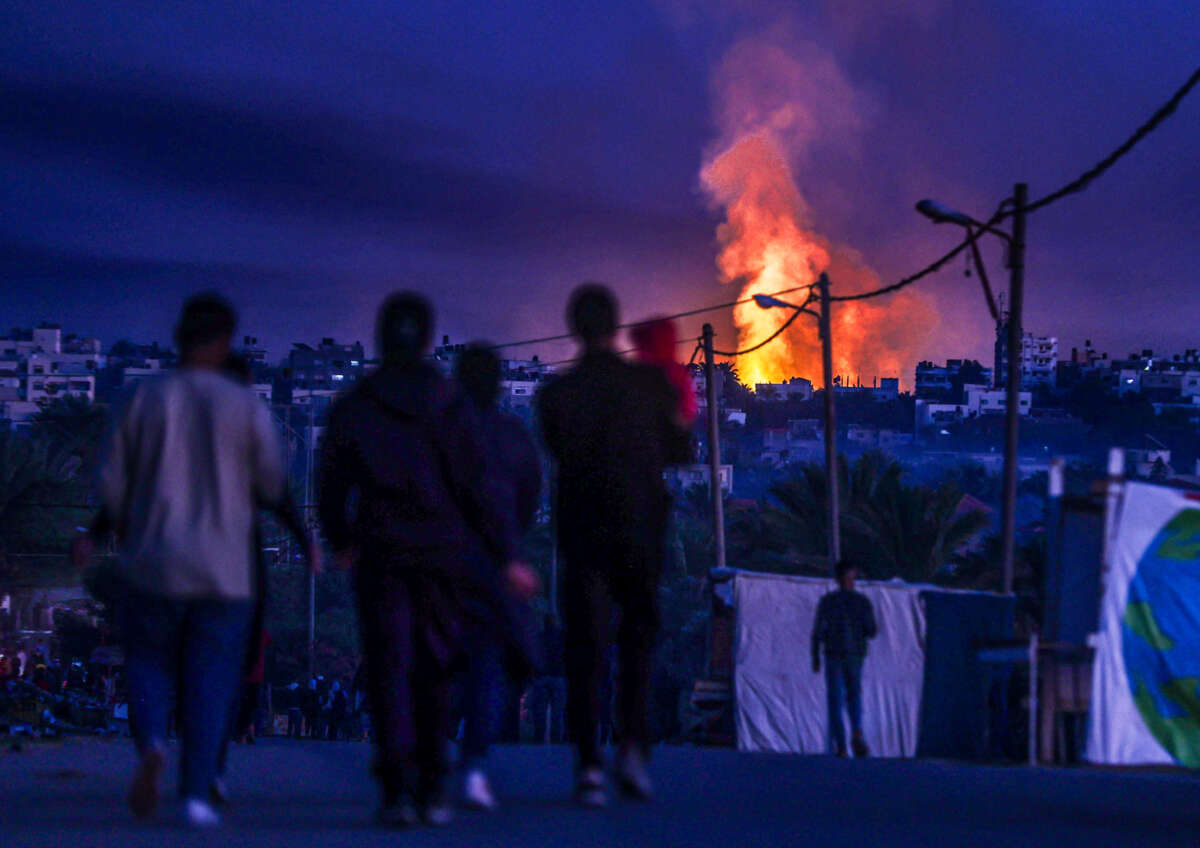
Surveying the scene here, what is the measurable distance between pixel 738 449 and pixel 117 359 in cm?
9108

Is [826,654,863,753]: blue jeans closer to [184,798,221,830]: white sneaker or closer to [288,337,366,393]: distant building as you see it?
[184,798,221,830]: white sneaker

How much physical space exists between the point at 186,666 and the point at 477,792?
1.20 meters

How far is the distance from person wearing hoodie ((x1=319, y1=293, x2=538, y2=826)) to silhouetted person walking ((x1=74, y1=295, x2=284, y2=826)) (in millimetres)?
305

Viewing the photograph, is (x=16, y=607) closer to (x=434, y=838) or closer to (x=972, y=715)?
(x=972, y=715)

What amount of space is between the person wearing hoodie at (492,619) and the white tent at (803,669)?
13412 millimetres

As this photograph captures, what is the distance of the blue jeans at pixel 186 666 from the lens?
5086 millimetres

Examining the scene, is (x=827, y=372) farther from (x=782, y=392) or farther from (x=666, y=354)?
(x=782, y=392)

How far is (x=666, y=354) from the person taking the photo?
20.5ft

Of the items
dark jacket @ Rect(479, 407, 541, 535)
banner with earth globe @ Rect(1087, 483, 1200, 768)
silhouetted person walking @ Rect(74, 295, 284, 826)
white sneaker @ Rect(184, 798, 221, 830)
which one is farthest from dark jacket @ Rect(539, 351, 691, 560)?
banner with earth globe @ Rect(1087, 483, 1200, 768)

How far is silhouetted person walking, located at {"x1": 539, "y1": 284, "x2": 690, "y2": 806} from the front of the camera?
226 inches

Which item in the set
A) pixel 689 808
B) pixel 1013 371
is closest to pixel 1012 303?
pixel 1013 371

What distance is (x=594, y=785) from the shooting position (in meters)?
5.83

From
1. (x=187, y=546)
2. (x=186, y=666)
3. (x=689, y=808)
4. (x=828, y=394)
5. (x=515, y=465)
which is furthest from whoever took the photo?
(x=828, y=394)

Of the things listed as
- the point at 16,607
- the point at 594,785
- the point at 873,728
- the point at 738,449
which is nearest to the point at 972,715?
the point at 873,728
